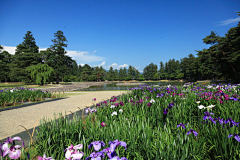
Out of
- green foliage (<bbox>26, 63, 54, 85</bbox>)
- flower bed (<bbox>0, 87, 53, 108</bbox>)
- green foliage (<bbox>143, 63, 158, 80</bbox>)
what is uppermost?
green foliage (<bbox>143, 63, 158, 80</bbox>)

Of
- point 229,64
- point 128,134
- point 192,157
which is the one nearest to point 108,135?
point 128,134

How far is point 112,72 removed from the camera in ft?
213

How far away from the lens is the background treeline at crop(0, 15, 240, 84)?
2166cm

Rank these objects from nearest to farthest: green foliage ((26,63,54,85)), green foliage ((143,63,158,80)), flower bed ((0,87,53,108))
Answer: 1. flower bed ((0,87,53,108))
2. green foliage ((26,63,54,85))
3. green foliage ((143,63,158,80))

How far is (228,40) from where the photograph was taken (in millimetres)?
21734

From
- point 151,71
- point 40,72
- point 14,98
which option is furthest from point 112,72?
point 14,98

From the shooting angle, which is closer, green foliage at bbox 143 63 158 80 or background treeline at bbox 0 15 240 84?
background treeline at bbox 0 15 240 84

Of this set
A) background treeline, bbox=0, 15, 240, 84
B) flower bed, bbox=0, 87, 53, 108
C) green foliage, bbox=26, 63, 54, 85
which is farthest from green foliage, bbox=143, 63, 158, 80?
flower bed, bbox=0, 87, 53, 108

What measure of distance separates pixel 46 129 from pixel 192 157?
7.18ft

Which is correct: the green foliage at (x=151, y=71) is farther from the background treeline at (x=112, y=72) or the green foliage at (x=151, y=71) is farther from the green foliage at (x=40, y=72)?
the green foliage at (x=40, y=72)

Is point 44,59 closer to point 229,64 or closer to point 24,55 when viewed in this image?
point 24,55

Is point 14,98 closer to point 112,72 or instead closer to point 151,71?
point 112,72

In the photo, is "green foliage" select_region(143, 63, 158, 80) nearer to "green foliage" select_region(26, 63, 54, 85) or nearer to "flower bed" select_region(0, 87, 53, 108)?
"green foliage" select_region(26, 63, 54, 85)

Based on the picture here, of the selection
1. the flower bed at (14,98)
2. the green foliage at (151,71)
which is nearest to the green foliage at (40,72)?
the flower bed at (14,98)
